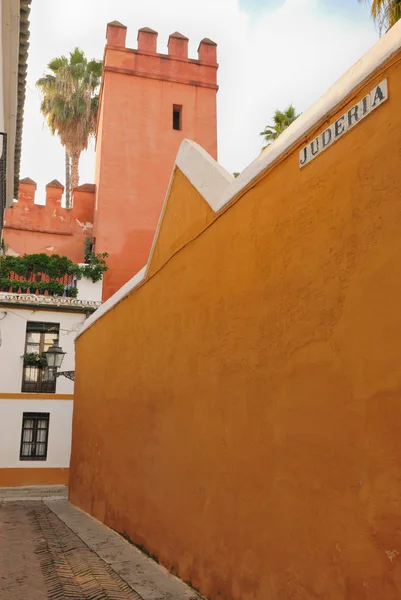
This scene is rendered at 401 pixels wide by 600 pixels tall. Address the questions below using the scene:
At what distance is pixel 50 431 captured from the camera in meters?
17.5

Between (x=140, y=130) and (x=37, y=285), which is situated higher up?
(x=140, y=130)

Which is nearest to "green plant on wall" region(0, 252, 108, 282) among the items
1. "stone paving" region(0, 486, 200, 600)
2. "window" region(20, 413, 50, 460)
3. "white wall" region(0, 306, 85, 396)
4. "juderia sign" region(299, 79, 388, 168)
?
"white wall" region(0, 306, 85, 396)

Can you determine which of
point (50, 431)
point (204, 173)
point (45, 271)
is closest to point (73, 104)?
point (45, 271)

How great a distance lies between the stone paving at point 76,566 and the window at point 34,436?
7.95 metres

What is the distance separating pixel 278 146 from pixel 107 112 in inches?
702

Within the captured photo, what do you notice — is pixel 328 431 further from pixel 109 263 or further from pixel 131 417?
pixel 109 263

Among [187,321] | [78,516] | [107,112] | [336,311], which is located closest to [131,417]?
[187,321]

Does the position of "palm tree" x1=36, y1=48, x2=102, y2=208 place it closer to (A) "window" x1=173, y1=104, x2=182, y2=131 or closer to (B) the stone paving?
(A) "window" x1=173, y1=104, x2=182, y2=131

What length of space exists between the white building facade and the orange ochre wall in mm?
11945

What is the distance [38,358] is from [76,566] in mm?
12459

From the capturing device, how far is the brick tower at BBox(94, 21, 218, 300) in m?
19.8

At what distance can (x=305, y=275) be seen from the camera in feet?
11.5

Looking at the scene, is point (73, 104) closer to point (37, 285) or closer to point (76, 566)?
point (37, 285)

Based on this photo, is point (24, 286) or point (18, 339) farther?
point (24, 286)
